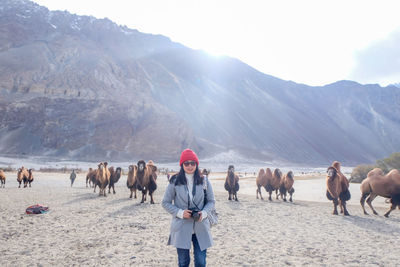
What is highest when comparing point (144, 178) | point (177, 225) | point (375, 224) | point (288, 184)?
point (177, 225)

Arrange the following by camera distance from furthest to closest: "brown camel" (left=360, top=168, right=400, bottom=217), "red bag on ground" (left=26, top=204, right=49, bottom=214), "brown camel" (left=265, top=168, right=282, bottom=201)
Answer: "brown camel" (left=265, top=168, right=282, bottom=201)
"brown camel" (left=360, top=168, right=400, bottom=217)
"red bag on ground" (left=26, top=204, right=49, bottom=214)

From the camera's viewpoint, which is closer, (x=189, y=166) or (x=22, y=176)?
(x=189, y=166)

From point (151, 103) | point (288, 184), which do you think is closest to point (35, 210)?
point (288, 184)

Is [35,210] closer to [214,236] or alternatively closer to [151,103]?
[214,236]

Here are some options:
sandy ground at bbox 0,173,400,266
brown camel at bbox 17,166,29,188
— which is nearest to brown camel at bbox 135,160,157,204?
sandy ground at bbox 0,173,400,266

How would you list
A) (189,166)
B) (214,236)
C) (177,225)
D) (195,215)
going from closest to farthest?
1. (195,215)
2. (177,225)
3. (189,166)
4. (214,236)

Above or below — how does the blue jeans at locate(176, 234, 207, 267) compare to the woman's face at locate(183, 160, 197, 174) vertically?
below

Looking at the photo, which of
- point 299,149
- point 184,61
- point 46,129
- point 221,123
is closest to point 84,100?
point 46,129

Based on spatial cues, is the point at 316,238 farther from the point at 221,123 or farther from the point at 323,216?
the point at 221,123

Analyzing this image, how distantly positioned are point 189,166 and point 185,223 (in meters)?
0.75

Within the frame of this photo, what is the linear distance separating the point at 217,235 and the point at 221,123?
98656 mm

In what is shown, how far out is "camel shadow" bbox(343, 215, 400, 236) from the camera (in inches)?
344

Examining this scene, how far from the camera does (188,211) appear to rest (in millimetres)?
3850

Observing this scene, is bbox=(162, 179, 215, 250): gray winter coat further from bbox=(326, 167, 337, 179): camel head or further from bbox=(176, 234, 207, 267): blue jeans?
bbox=(326, 167, 337, 179): camel head
